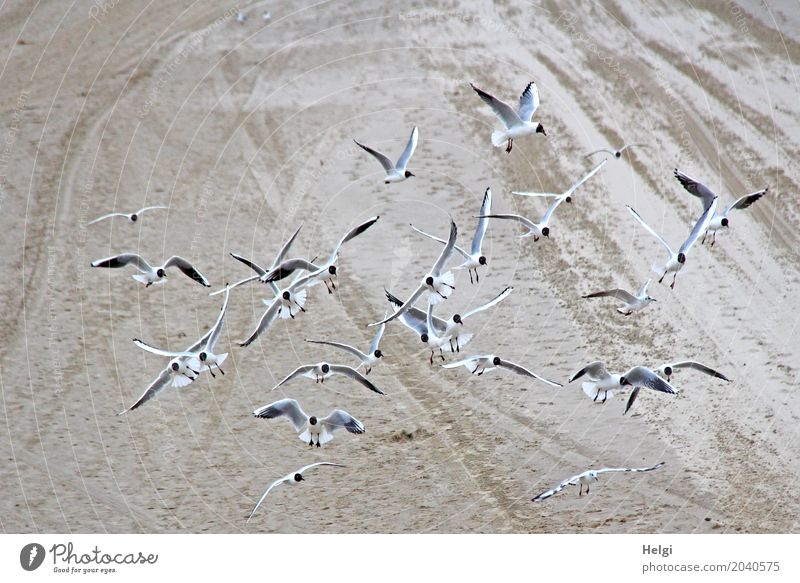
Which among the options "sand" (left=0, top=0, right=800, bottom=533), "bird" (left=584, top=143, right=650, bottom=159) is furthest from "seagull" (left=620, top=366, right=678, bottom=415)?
"bird" (left=584, top=143, right=650, bottom=159)

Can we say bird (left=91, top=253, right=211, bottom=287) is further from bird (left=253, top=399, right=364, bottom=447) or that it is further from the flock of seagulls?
bird (left=253, top=399, right=364, bottom=447)

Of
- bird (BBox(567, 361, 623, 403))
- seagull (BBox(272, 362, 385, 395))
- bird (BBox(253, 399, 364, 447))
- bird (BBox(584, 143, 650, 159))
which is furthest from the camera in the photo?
bird (BBox(584, 143, 650, 159))

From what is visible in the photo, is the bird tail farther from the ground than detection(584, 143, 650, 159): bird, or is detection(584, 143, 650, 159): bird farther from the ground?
the bird tail

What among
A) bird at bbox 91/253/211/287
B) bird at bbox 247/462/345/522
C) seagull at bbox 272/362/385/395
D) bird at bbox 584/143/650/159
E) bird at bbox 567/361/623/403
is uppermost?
bird at bbox 584/143/650/159

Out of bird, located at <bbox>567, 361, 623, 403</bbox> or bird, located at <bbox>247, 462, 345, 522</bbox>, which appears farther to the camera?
bird, located at <bbox>567, 361, 623, 403</bbox>

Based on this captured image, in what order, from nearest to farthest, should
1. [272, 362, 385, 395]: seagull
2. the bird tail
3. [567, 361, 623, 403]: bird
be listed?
[272, 362, 385, 395]: seagull → [567, 361, 623, 403]: bird → the bird tail

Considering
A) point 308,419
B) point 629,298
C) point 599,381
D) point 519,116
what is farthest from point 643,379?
point 308,419
